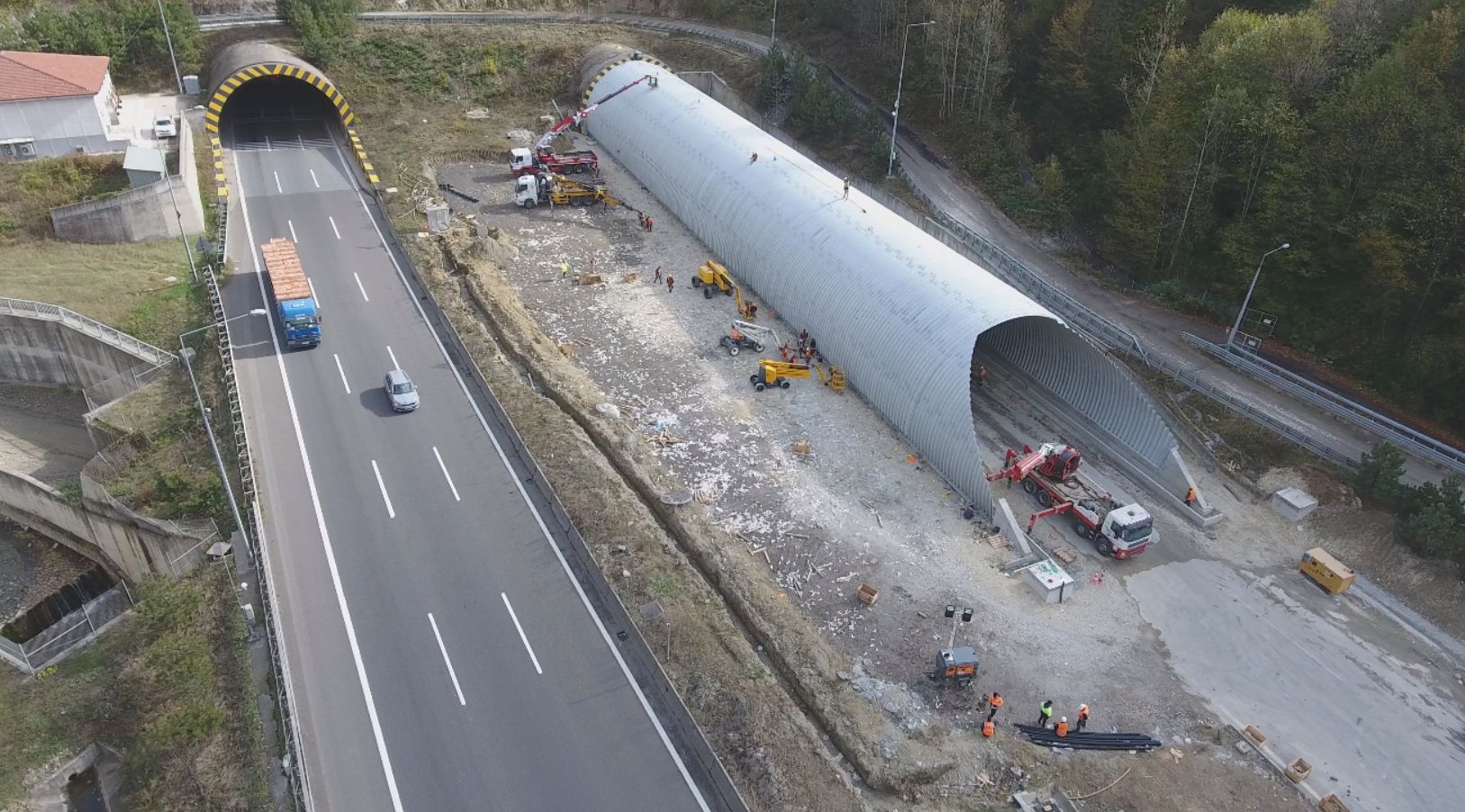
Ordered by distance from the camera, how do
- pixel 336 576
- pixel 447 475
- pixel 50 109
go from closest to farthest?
1. pixel 336 576
2. pixel 447 475
3. pixel 50 109

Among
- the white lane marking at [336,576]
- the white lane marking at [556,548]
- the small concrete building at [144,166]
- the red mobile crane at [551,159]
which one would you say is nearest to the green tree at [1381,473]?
the white lane marking at [556,548]

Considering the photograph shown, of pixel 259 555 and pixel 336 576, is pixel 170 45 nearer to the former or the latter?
pixel 259 555

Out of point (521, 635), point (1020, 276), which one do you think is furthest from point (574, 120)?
point (521, 635)

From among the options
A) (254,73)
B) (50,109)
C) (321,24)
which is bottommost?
(50,109)

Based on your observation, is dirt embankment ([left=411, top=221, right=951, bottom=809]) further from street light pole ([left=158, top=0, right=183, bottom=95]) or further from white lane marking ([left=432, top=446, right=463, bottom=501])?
street light pole ([left=158, top=0, right=183, bottom=95])

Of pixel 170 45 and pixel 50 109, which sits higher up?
pixel 170 45

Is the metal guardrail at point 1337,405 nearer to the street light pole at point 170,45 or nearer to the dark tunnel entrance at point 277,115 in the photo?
the dark tunnel entrance at point 277,115
